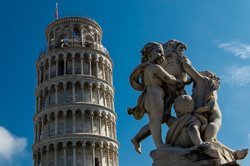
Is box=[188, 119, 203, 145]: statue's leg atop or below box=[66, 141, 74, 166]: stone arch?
below

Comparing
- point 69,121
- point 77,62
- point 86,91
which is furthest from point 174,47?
point 77,62

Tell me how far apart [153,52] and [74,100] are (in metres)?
33.6

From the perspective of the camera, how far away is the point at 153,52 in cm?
426

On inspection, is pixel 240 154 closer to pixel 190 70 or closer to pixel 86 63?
pixel 190 70

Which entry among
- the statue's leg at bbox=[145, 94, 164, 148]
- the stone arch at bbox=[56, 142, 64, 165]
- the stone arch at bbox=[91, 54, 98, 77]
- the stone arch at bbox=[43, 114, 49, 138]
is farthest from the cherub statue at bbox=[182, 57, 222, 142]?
the stone arch at bbox=[91, 54, 98, 77]

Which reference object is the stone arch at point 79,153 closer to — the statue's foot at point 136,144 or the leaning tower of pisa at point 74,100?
the leaning tower of pisa at point 74,100

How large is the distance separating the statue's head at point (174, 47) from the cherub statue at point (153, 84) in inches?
5.0

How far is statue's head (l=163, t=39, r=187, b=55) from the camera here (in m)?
4.33

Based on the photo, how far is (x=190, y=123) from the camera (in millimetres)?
3781

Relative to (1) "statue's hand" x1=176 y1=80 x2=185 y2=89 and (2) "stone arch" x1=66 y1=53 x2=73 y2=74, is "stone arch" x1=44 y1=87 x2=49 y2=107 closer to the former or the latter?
(2) "stone arch" x1=66 y1=53 x2=73 y2=74

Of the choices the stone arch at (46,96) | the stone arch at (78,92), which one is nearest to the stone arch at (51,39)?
the stone arch at (46,96)

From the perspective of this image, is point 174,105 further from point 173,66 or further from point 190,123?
point 173,66

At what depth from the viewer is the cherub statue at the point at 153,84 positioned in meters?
3.96

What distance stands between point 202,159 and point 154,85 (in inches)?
37.8
